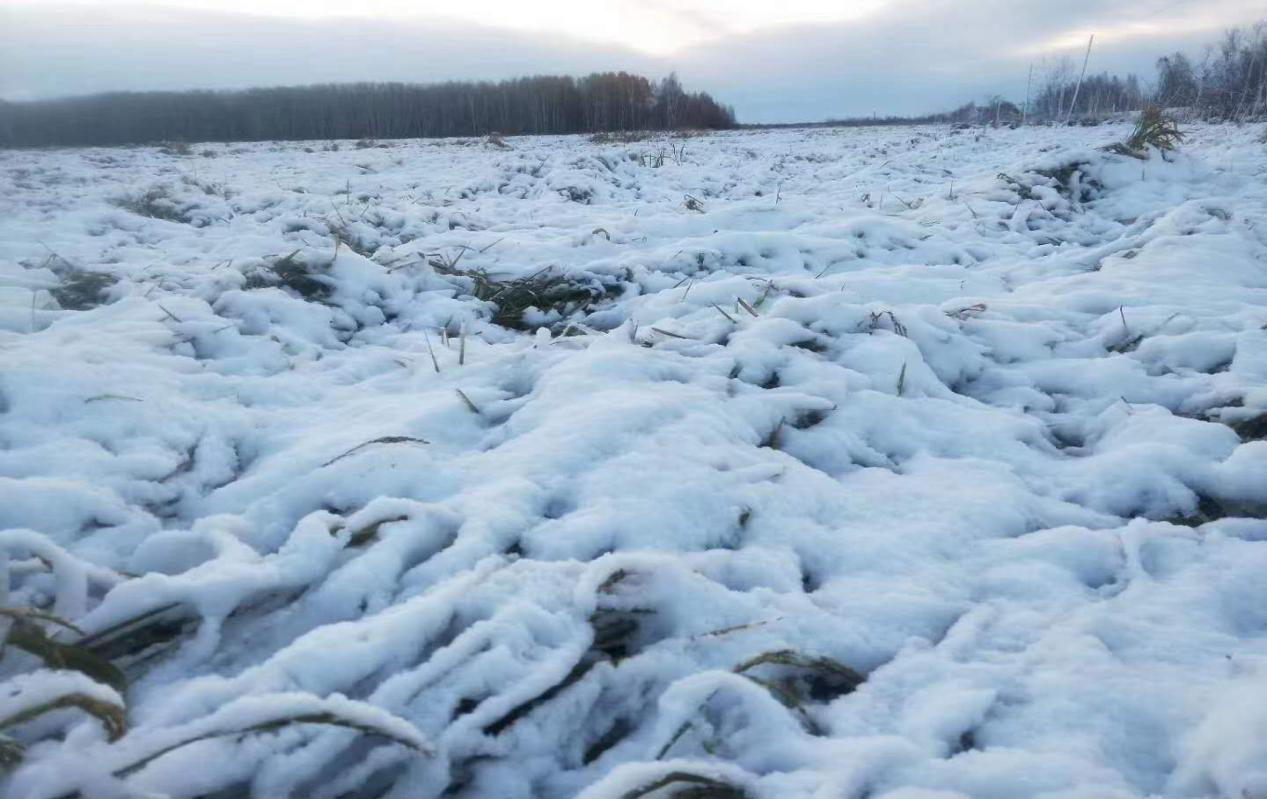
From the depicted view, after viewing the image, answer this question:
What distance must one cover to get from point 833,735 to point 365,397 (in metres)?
1.80

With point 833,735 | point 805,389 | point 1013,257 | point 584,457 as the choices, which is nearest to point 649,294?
point 805,389

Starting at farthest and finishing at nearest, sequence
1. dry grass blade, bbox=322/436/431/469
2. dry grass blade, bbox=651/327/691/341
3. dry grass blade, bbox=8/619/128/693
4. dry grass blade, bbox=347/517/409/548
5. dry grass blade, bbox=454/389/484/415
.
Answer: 1. dry grass blade, bbox=651/327/691/341
2. dry grass blade, bbox=454/389/484/415
3. dry grass blade, bbox=322/436/431/469
4. dry grass blade, bbox=347/517/409/548
5. dry grass blade, bbox=8/619/128/693

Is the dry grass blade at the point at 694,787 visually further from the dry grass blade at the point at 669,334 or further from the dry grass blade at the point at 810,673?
the dry grass blade at the point at 669,334

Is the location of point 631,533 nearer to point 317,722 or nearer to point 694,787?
point 694,787

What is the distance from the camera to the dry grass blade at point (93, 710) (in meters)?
0.98

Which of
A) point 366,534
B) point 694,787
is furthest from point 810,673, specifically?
point 366,534

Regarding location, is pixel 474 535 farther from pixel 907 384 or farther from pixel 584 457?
pixel 907 384

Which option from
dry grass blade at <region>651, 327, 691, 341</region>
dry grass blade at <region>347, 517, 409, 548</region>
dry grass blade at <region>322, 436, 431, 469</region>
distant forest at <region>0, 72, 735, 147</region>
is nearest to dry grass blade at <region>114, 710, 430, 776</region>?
dry grass blade at <region>347, 517, 409, 548</region>

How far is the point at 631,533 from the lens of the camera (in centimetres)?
154

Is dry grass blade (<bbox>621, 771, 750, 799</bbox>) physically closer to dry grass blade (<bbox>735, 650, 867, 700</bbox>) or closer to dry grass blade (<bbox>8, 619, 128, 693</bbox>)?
dry grass blade (<bbox>735, 650, 867, 700</bbox>)

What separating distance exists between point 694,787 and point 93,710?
89 centimetres

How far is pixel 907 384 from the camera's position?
2.35 meters

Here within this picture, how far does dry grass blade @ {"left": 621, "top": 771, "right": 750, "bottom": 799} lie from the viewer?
99cm

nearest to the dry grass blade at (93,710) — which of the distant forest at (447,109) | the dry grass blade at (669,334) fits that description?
the dry grass blade at (669,334)
